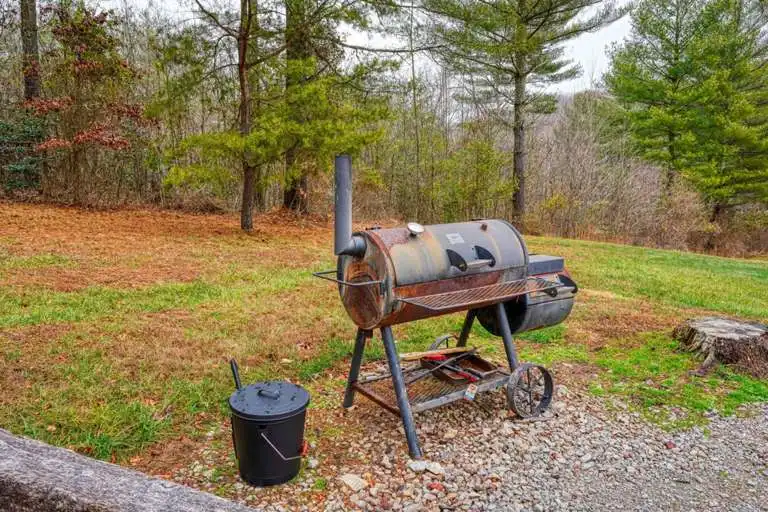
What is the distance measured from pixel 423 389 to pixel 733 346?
282cm

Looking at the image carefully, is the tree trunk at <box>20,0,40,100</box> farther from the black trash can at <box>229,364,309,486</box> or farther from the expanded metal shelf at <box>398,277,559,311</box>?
the expanded metal shelf at <box>398,277,559,311</box>

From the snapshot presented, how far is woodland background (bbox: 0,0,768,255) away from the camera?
9.19 m

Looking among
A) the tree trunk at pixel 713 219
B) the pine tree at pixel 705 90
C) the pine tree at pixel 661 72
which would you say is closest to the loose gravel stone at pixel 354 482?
the pine tree at pixel 661 72

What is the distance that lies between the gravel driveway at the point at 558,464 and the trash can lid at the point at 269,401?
1.50 feet

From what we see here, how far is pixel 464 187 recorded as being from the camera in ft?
45.9

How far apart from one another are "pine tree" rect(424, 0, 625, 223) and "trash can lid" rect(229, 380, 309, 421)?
31.4 ft

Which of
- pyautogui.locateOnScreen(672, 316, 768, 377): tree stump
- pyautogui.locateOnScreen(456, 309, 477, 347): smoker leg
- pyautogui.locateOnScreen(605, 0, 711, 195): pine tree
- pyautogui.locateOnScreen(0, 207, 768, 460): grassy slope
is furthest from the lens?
pyautogui.locateOnScreen(605, 0, 711, 195): pine tree

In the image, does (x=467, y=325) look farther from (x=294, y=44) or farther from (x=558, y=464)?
(x=294, y=44)

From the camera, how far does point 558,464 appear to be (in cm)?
293

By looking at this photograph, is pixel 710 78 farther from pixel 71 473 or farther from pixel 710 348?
pixel 71 473

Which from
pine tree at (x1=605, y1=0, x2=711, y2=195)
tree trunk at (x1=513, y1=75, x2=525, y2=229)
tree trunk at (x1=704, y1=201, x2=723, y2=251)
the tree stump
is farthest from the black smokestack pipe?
tree trunk at (x1=704, y1=201, x2=723, y2=251)

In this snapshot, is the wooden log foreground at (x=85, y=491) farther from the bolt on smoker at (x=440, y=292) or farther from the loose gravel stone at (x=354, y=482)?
the bolt on smoker at (x=440, y=292)

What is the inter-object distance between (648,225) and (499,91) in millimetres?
6410

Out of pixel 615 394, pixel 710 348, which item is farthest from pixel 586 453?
pixel 710 348
